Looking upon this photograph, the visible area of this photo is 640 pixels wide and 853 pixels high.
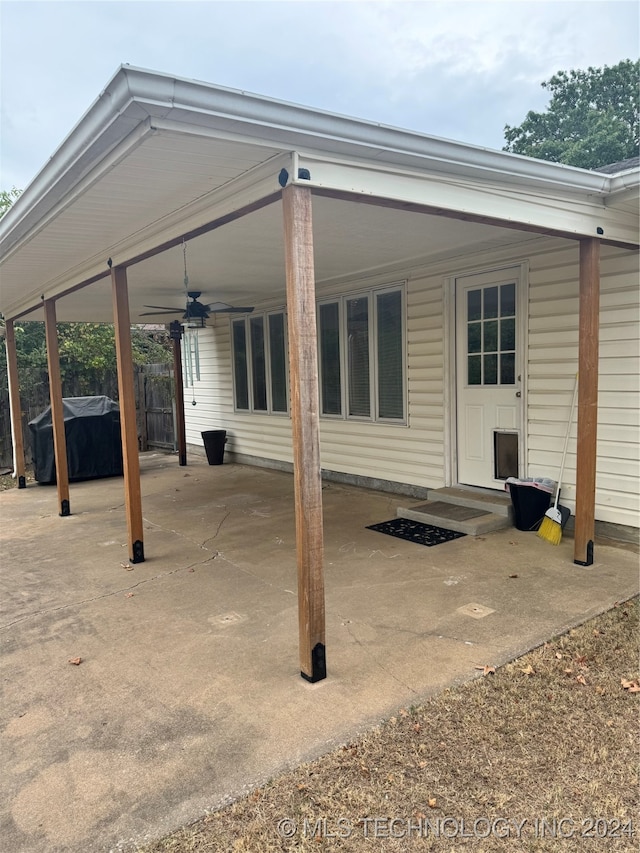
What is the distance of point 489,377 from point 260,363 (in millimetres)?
4237

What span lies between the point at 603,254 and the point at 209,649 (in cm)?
397

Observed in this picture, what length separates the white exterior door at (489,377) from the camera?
5.26m

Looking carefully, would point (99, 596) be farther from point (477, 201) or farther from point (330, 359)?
point (330, 359)

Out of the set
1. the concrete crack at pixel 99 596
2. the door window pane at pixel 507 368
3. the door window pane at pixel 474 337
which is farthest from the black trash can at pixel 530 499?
the concrete crack at pixel 99 596

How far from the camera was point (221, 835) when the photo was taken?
183 cm

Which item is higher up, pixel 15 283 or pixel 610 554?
pixel 15 283

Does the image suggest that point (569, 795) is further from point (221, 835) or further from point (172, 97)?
point (172, 97)

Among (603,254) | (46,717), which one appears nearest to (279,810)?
(46,717)

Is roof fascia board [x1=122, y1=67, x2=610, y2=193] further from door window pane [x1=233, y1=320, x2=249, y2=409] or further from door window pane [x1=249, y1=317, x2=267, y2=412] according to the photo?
door window pane [x1=233, y1=320, x2=249, y2=409]

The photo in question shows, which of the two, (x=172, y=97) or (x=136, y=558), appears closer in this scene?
(x=172, y=97)

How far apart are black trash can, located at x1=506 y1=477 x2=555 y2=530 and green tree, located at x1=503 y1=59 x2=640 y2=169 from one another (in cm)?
2078

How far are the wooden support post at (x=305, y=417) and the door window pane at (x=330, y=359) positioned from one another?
457 cm

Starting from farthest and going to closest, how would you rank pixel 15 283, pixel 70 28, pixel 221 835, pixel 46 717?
pixel 70 28, pixel 15 283, pixel 46 717, pixel 221 835

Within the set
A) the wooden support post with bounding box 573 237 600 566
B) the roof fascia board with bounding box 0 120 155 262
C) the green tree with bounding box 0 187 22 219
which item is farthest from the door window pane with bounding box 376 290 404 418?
the green tree with bounding box 0 187 22 219
